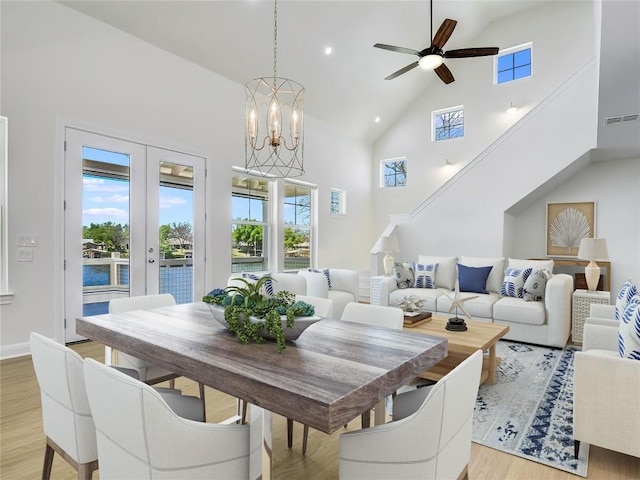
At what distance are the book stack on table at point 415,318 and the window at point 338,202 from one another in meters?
4.49

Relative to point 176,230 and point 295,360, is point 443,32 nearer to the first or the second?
point 295,360

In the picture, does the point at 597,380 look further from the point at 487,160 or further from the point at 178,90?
the point at 178,90

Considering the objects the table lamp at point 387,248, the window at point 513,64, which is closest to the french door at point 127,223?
the table lamp at point 387,248

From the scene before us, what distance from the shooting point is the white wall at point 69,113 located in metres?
3.58

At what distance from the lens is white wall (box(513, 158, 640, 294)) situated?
221 inches

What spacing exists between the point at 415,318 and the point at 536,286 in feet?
5.89

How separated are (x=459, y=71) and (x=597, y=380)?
7376mm

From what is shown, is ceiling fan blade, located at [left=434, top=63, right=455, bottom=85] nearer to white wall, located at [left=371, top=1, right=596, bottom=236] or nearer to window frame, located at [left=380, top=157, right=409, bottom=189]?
white wall, located at [left=371, top=1, right=596, bottom=236]

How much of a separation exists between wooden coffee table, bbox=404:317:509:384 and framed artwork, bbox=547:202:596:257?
3.68 metres

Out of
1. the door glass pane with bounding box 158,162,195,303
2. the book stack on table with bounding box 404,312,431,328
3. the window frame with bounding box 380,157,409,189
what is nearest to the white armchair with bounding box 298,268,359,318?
the book stack on table with bounding box 404,312,431,328

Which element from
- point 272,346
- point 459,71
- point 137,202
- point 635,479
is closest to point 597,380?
point 635,479

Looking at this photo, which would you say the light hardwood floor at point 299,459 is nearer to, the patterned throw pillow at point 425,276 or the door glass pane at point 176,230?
the door glass pane at point 176,230

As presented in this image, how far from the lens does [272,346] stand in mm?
1475

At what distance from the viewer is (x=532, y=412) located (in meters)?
2.55
